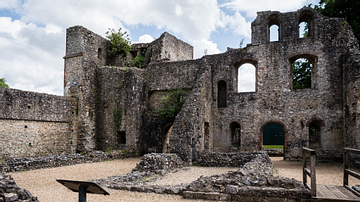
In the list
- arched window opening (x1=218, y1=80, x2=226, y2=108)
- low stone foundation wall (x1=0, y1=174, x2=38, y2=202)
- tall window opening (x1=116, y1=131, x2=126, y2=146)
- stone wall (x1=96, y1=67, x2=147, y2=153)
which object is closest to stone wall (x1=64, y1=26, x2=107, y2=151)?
stone wall (x1=96, y1=67, x2=147, y2=153)

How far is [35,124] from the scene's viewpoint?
1480 centimetres

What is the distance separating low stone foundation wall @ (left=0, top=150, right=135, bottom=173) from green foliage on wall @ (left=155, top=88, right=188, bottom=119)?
3263 mm

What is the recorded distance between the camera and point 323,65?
51.9 feet

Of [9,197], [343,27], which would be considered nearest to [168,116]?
[343,27]

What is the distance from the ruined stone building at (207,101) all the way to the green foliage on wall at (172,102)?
717 mm

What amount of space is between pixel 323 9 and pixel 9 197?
22686 millimetres

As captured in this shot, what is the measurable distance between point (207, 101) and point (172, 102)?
2.22 m

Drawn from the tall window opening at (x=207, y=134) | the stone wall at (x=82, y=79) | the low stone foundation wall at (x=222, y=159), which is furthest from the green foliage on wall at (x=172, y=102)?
the stone wall at (x=82, y=79)

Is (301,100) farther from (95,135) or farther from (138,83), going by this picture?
(95,135)

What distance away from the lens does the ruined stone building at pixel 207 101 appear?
14.1 meters

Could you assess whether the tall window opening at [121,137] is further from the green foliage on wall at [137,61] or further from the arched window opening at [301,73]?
the arched window opening at [301,73]

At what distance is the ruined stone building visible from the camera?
1412 centimetres

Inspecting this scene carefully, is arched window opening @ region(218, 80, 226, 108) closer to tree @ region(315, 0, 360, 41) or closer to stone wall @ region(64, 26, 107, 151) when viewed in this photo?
stone wall @ region(64, 26, 107, 151)

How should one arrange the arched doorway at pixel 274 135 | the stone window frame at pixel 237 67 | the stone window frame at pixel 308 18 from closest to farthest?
the stone window frame at pixel 308 18 < the stone window frame at pixel 237 67 < the arched doorway at pixel 274 135
